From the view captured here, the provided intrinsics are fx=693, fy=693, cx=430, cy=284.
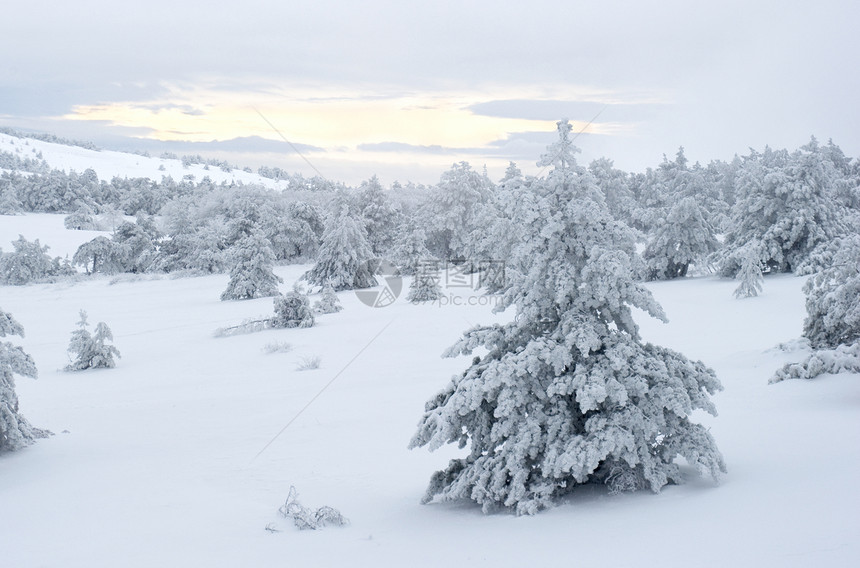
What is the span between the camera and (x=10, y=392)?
9.16m

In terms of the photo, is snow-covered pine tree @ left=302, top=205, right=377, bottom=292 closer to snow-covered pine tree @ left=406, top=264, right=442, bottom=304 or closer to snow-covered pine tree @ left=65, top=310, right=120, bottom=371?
snow-covered pine tree @ left=406, top=264, right=442, bottom=304

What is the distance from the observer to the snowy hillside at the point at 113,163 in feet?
275

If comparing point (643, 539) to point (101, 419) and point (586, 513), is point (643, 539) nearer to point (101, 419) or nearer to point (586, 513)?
point (586, 513)

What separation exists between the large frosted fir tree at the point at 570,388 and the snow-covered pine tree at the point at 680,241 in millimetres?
19944

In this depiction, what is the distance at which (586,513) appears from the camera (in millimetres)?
5652

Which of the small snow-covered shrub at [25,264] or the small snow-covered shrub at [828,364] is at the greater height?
the small snow-covered shrub at [828,364]

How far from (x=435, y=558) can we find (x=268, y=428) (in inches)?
234

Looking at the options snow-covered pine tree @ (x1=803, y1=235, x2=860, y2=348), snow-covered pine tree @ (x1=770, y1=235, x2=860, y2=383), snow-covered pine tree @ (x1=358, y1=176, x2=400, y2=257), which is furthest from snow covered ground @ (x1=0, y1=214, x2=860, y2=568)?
snow-covered pine tree @ (x1=358, y1=176, x2=400, y2=257)

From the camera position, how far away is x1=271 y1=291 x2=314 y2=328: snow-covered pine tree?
19859 mm

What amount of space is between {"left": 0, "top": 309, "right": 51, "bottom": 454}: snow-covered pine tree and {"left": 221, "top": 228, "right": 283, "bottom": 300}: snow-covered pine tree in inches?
658

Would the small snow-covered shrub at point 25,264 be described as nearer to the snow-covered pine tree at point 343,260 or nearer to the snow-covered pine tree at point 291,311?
the snow-covered pine tree at point 343,260

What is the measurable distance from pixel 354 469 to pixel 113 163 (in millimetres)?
95639

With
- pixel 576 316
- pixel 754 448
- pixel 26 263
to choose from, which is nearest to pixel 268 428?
pixel 576 316

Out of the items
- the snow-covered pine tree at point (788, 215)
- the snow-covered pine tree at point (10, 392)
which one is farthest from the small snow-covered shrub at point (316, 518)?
the snow-covered pine tree at point (788, 215)
